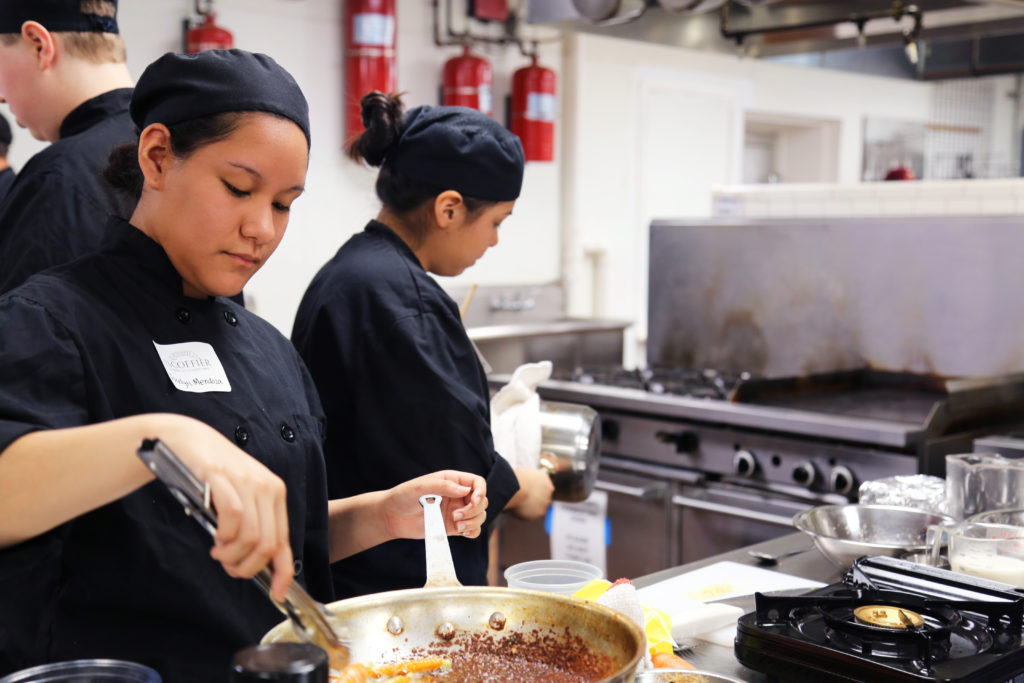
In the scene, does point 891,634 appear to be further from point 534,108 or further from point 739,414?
point 534,108

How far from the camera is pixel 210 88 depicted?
1243mm

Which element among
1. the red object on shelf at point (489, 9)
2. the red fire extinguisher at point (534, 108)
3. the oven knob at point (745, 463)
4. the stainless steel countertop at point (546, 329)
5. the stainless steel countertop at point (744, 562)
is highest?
the red object on shelf at point (489, 9)

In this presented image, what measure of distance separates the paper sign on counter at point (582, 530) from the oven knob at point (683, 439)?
0.29 metres

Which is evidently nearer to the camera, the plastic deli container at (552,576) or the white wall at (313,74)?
the plastic deli container at (552,576)

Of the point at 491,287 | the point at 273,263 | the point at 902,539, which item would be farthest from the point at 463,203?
the point at 491,287

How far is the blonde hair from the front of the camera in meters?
1.87

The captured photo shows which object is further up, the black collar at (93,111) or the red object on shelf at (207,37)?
the red object on shelf at (207,37)

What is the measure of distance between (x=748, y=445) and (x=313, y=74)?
9.39 feet

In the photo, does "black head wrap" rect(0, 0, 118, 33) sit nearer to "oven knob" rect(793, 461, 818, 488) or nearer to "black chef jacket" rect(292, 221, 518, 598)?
"black chef jacket" rect(292, 221, 518, 598)

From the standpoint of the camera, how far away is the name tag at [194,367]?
1258 millimetres

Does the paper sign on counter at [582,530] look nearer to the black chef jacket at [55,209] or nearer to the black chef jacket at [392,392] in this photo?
the black chef jacket at [392,392]

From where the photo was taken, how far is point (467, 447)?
1.91 metres

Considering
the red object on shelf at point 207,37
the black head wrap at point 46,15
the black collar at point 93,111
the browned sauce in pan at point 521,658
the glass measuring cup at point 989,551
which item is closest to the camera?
the browned sauce in pan at point 521,658

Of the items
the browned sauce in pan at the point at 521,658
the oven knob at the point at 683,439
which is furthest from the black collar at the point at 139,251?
the oven knob at the point at 683,439
